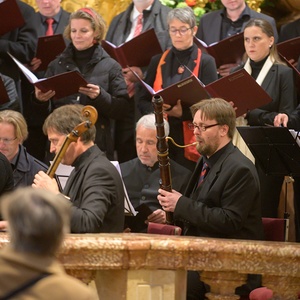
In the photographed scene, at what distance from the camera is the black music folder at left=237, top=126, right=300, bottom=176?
6.62 metres

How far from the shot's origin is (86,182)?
5.57m

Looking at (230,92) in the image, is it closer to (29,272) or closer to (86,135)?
(86,135)

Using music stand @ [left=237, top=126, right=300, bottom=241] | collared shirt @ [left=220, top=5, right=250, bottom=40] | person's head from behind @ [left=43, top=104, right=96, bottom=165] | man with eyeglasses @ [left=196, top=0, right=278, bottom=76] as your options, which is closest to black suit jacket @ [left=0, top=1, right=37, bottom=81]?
man with eyeglasses @ [left=196, top=0, right=278, bottom=76]

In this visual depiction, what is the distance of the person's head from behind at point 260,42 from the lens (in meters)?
7.77

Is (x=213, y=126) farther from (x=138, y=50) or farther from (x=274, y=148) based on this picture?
(x=138, y=50)

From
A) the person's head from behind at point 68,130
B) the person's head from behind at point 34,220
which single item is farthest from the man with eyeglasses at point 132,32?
the person's head from behind at point 34,220

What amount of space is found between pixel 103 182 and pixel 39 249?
9.10ft

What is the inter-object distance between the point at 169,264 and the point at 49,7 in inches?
196

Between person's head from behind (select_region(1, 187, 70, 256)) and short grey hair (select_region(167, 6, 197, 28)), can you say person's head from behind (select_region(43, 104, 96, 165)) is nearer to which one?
short grey hair (select_region(167, 6, 197, 28))

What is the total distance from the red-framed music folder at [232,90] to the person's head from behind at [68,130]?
62.2 inches

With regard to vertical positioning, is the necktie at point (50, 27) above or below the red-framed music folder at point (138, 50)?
above

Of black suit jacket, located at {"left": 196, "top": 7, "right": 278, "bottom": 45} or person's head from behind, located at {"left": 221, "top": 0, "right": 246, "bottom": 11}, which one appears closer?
person's head from behind, located at {"left": 221, "top": 0, "right": 246, "bottom": 11}

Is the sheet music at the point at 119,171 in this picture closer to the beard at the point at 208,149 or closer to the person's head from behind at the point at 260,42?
the beard at the point at 208,149

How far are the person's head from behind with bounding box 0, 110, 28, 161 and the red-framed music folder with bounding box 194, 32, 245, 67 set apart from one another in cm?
205
